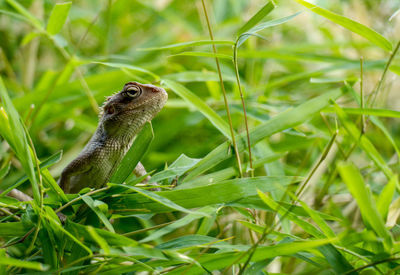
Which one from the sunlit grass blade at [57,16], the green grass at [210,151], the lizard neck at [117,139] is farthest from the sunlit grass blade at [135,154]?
the sunlit grass blade at [57,16]

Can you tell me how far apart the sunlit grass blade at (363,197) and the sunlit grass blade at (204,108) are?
734 mm

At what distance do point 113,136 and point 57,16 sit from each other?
2.19 ft

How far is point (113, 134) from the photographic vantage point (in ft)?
7.21

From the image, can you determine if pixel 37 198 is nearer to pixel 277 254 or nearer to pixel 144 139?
pixel 144 139

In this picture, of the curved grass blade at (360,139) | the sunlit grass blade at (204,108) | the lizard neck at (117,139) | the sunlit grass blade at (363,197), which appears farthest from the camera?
the lizard neck at (117,139)

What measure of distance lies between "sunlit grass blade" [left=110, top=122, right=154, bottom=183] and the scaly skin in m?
0.55

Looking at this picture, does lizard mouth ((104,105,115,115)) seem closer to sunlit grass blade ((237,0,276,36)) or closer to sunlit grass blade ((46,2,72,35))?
sunlit grass blade ((46,2,72,35))

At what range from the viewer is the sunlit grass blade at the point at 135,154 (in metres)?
1.54

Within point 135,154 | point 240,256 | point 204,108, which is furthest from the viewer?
point 204,108

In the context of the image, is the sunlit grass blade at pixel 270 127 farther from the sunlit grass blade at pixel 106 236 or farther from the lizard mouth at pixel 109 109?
the lizard mouth at pixel 109 109

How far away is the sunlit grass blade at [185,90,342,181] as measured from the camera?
1.71 m

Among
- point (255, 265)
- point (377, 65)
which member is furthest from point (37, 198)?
point (377, 65)

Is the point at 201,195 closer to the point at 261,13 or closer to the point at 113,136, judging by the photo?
the point at 261,13

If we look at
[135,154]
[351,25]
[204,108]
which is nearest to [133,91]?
[204,108]
